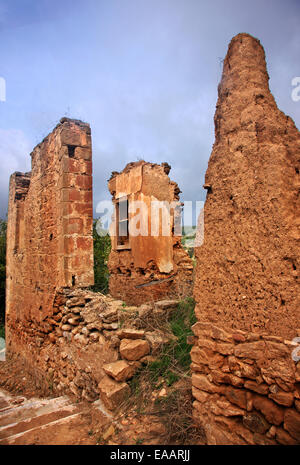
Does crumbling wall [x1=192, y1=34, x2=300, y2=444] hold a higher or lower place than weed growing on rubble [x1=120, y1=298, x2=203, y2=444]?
higher

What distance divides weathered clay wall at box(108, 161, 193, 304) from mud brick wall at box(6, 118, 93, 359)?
4.59 feet

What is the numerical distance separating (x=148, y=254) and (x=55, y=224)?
202cm

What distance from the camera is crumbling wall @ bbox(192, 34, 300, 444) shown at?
1758 millimetres

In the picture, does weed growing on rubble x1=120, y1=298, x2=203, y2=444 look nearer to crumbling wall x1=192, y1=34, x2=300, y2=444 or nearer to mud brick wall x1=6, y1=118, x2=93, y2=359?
crumbling wall x1=192, y1=34, x2=300, y2=444

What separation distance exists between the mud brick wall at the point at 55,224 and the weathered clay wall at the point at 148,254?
1398mm

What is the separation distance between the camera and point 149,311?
3916 mm

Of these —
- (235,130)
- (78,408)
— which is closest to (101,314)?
(78,408)

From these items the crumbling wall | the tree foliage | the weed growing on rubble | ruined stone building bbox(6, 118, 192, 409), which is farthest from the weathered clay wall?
the tree foliage

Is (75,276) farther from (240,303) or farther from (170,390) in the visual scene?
(240,303)

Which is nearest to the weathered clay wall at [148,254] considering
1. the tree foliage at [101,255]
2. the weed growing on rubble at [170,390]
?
the weed growing on rubble at [170,390]

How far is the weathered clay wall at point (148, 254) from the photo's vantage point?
235 inches

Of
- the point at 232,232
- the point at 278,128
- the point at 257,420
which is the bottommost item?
the point at 257,420

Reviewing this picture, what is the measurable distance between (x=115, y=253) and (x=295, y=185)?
506 centimetres

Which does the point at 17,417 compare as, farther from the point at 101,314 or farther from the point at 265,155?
the point at 265,155
